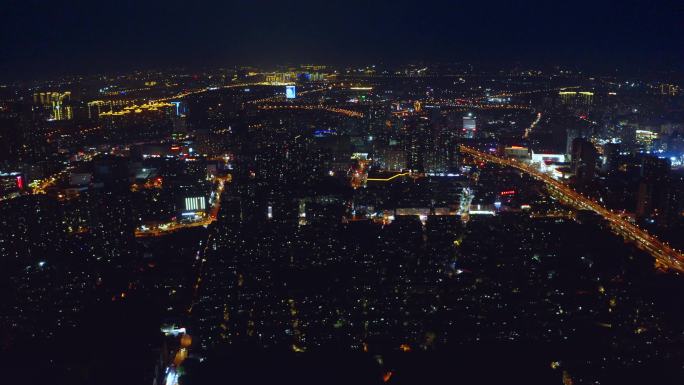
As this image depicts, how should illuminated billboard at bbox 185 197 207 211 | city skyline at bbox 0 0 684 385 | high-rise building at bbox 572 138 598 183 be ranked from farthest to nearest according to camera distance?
high-rise building at bbox 572 138 598 183
illuminated billboard at bbox 185 197 207 211
city skyline at bbox 0 0 684 385

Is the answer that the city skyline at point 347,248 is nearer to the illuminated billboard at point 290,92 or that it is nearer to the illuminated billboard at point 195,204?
the illuminated billboard at point 195,204

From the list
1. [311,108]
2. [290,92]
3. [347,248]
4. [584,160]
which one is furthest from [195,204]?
[290,92]

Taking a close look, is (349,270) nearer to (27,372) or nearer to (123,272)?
(123,272)

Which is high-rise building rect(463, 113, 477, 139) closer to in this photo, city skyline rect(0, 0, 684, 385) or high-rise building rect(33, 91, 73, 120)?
city skyline rect(0, 0, 684, 385)

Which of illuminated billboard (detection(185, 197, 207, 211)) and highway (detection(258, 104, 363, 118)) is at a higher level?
highway (detection(258, 104, 363, 118))

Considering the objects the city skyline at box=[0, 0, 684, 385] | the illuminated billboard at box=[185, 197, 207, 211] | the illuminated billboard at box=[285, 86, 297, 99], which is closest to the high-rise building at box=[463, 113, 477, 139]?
the city skyline at box=[0, 0, 684, 385]

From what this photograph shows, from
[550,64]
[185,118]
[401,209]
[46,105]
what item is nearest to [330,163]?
[401,209]
